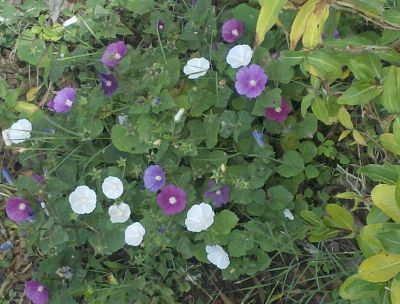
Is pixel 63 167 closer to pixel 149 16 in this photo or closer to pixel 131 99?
pixel 131 99

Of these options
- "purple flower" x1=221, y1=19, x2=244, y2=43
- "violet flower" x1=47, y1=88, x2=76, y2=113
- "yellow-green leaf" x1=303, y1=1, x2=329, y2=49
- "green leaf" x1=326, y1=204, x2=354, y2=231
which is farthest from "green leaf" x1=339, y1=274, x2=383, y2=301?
"violet flower" x1=47, y1=88, x2=76, y2=113

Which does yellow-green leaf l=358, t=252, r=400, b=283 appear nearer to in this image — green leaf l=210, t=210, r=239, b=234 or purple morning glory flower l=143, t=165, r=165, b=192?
green leaf l=210, t=210, r=239, b=234

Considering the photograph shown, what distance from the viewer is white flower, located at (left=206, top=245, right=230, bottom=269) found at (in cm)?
199

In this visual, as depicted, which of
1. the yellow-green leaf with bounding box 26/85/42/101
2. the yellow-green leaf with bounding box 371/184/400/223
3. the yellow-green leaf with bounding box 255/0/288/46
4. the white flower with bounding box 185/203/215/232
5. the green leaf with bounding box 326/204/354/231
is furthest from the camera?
the yellow-green leaf with bounding box 26/85/42/101

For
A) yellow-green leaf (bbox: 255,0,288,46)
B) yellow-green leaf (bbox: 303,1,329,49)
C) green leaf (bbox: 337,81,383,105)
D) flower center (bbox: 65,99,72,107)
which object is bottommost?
flower center (bbox: 65,99,72,107)

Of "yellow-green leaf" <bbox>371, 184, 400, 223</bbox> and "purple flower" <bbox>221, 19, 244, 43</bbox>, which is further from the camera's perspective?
"purple flower" <bbox>221, 19, 244, 43</bbox>

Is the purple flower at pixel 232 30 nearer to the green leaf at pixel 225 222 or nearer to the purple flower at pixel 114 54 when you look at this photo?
the purple flower at pixel 114 54

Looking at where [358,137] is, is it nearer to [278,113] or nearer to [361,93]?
[278,113]

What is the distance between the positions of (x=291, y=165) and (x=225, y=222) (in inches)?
12.5

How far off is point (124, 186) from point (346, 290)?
105cm

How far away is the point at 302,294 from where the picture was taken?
2127 mm

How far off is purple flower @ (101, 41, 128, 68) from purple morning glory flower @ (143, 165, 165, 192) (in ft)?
1.56

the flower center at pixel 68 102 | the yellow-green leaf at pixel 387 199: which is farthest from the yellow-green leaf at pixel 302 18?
the flower center at pixel 68 102

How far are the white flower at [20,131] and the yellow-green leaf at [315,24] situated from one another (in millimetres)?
1377
